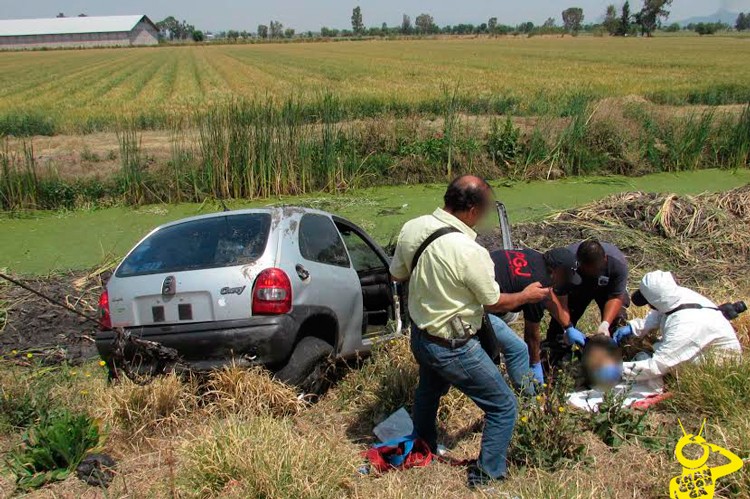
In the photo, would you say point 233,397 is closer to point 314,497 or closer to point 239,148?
point 314,497

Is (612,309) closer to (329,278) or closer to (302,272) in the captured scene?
(329,278)

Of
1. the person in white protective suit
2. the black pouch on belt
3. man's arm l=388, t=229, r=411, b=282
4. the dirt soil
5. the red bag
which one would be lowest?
the dirt soil

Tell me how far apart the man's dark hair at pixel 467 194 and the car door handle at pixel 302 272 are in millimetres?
1687

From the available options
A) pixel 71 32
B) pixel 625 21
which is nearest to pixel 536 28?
pixel 625 21

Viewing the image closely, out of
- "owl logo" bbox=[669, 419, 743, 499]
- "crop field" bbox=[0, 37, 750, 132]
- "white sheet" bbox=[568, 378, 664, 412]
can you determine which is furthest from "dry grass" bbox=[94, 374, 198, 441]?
"crop field" bbox=[0, 37, 750, 132]

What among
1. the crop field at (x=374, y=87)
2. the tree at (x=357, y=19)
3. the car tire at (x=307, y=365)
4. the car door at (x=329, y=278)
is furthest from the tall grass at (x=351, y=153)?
the tree at (x=357, y=19)

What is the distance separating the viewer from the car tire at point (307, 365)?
4.62 meters

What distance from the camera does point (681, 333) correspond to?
14.6 feet

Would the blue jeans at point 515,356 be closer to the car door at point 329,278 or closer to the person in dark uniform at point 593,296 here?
the person in dark uniform at point 593,296

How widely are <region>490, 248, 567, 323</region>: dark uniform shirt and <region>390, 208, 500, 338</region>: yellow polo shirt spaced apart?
922 millimetres

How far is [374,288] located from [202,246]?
1599 millimetres

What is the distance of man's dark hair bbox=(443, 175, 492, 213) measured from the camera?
3.34 meters

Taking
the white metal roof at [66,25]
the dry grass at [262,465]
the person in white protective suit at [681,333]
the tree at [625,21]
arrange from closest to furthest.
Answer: the dry grass at [262,465] < the person in white protective suit at [681,333] < the tree at [625,21] < the white metal roof at [66,25]

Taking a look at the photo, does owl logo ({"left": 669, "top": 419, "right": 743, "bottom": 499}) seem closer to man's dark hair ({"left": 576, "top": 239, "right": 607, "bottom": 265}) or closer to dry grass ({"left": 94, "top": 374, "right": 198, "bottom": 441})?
man's dark hair ({"left": 576, "top": 239, "right": 607, "bottom": 265})
